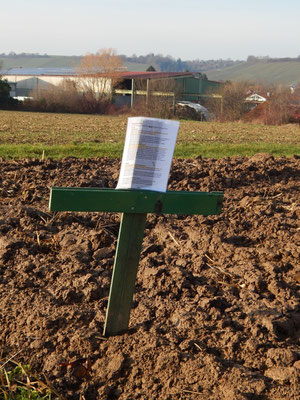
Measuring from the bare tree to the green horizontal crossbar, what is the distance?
5535 centimetres

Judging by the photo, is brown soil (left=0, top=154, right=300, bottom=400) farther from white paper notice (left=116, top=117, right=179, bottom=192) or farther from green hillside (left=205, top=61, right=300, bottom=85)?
green hillside (left=205, top=61, right=300, bottom=85)

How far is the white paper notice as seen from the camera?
124 inches

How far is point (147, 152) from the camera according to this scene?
3.19 metres

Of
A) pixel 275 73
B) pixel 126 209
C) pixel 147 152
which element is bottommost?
pixel 126 209

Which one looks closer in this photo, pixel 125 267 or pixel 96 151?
pixel 125 267

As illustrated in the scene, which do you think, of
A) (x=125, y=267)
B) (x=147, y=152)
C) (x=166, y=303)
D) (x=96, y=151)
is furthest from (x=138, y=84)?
(x=147, y=152)

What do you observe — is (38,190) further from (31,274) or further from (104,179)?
(31,274)

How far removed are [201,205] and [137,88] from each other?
5533cm

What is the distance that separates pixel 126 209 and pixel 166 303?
1.02 m

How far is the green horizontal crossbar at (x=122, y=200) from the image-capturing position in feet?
10.5

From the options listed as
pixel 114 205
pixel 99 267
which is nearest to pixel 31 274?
pixel 99 267

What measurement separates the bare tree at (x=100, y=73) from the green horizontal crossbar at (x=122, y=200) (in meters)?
55.3

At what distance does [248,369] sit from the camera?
3.31 m

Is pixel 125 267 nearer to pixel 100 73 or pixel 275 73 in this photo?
pixel 100 73
